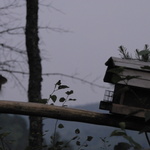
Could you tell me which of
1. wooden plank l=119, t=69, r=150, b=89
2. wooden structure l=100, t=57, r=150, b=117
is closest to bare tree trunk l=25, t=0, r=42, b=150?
wooden structure l=100, t=57, r=150, b=117

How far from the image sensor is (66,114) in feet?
7.12

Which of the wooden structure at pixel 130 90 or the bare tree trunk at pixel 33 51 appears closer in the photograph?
the wooden structure at pixel 130 90

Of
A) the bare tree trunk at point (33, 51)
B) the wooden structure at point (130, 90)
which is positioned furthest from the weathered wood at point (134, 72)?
the bare tree trunk at point (33, 51)

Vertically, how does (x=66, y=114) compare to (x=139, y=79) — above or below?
below

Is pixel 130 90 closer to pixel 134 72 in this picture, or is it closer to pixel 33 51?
pixel 134 72

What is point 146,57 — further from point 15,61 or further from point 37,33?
point 15,61

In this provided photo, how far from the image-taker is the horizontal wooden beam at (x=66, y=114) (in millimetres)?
2170

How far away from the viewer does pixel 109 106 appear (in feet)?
7.43

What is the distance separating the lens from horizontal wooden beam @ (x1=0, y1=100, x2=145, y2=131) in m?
2.17

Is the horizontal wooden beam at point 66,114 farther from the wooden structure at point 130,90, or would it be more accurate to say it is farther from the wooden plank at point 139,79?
the wooden plank at point 139,79

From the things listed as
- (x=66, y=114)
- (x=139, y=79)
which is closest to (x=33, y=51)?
(x=66, y=114)

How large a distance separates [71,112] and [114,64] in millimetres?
331

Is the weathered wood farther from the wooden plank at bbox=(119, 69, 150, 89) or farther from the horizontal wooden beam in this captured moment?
the horizontal wooden beam

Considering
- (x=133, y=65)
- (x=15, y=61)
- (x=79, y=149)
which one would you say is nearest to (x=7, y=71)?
(x=15, y=61)
